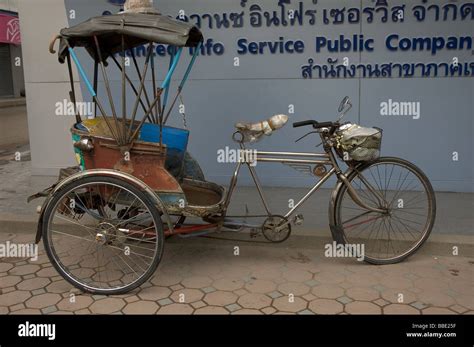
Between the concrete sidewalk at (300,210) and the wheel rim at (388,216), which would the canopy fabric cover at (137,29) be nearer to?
the wheel rim at (388,216)

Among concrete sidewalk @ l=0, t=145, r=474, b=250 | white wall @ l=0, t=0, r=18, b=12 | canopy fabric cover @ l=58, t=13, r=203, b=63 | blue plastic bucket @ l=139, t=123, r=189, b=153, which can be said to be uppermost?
white wall @ l=0, t=0, r=18, b=12

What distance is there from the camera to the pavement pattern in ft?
10.5

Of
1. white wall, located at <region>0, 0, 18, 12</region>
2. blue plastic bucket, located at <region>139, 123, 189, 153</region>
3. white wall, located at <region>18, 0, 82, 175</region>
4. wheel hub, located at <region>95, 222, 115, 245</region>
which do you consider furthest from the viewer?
white wall, located at <region>0, 0, 18, 12</region>

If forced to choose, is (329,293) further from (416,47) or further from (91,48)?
(416,47)

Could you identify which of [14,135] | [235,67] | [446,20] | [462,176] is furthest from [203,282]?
[14,135]

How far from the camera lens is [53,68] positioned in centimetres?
628

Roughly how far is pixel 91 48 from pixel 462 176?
431cm

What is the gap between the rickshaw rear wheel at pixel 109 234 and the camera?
3318 mm

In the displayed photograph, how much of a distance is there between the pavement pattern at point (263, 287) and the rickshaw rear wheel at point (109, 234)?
0.14 metres

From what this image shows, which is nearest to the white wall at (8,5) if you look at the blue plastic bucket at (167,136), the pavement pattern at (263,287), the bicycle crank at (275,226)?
the pavement pattern at (263,287)

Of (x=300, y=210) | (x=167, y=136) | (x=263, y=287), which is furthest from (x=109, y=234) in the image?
(x=300, y=210)

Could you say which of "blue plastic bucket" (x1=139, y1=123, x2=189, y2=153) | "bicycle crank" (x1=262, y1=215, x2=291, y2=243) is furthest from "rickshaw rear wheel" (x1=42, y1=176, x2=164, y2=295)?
"bicycle crank" (x1=262, y1=215, x2=291, y2=243)

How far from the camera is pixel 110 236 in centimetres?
349

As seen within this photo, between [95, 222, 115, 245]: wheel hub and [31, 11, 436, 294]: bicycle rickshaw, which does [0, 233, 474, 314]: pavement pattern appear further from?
[95, 222, 115, 245]: wheel hub
